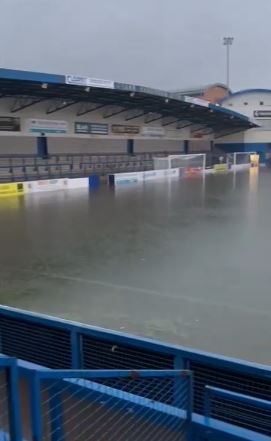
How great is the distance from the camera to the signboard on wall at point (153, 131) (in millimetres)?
41316

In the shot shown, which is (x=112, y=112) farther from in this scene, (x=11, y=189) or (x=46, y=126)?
(x=11, y=189)

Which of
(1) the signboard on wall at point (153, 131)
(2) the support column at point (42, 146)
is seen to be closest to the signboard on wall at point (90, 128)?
(2) the support column at point (42, 146)

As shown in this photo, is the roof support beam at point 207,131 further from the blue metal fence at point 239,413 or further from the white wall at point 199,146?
the blue metal fence at point 239,413

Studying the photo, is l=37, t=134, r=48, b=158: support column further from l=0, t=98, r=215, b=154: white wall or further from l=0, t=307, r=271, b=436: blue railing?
l=0, t=307, r=271, b=436: blue railing

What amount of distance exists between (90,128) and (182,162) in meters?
8.51

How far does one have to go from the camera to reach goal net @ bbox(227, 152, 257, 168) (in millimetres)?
44753

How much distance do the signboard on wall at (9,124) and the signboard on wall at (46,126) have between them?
2.50 feet

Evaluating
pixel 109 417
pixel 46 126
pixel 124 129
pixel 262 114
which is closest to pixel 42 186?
pixel 46 126

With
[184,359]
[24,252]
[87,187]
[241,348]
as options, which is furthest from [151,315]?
[87,187]

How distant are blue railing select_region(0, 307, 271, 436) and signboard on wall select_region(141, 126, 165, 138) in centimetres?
3839

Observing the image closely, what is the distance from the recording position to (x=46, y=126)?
3145 centimetres

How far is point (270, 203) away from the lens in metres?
17.3

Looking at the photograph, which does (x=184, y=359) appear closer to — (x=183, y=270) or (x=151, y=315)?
(x=151, y=315)

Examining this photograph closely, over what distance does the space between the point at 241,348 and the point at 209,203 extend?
13.5 m
